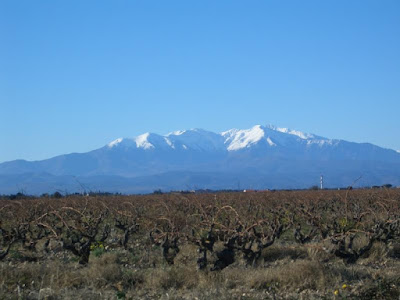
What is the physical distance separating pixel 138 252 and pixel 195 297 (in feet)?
20.1

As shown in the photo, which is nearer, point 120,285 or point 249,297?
point 249,297

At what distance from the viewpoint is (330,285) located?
9.50 metres

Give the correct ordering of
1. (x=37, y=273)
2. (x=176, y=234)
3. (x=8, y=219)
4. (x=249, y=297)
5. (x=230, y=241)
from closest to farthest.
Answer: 1. (x=249, y=297)
2. (x=37, y=273)
3. (x=230, y=241)
4. (x=176, y=234)
5. (x=8, y=219)

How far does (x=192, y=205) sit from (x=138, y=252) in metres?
11.6

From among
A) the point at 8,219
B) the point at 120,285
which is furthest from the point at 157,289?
the point at 8,219

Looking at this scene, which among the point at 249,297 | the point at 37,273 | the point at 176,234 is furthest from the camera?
the point at 176,234

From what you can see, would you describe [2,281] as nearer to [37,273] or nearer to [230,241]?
[37,273]

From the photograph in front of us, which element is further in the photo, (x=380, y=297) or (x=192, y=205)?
(x=192, y=205)

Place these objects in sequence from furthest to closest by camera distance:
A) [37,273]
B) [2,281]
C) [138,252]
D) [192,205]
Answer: [192,205] < [138,252] < [37,273] < [2,281]

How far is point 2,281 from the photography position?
9.23 metres

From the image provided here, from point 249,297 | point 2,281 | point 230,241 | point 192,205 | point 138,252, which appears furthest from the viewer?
point 192,205

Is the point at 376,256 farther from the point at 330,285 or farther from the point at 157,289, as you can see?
the point at 157,289

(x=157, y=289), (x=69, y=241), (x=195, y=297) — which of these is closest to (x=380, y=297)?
(x=195, y=297)

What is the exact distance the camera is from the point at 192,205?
26281 mm
